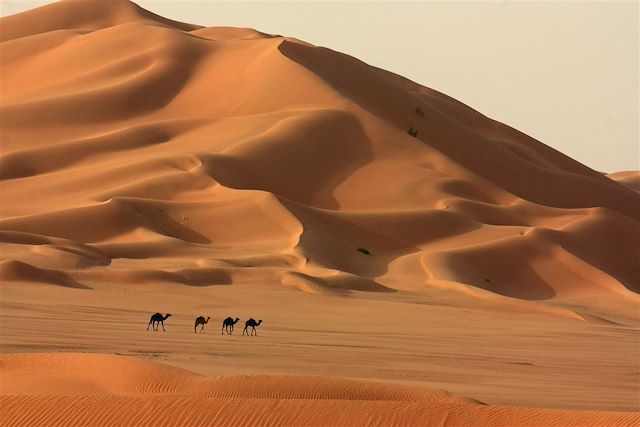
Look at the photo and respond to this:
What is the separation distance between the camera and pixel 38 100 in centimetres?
5828

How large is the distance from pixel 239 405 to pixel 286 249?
79.2ft

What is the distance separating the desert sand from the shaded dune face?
0.14m

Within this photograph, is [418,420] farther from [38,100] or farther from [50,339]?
[38,100]

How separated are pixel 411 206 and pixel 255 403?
3354cm

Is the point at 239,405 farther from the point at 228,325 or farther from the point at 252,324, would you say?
the point at 228,325

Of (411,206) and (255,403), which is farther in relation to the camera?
(411,206)

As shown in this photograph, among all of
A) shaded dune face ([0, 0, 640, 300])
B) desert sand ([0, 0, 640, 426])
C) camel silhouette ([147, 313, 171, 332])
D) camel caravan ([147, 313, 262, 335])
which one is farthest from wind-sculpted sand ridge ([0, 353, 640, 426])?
shaded dune face ([0, 0, 640, 300])

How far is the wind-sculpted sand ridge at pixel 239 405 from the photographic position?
934 cm

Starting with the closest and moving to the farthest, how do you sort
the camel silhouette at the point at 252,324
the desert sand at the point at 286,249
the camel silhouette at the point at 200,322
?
the desert sand at the point at 286,249 < the camel silhouette at the point at 252,324 < the camel silhouette at the point at 200,322

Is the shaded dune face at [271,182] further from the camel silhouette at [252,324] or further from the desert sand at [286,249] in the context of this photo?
the camel silhouette at [252,324]

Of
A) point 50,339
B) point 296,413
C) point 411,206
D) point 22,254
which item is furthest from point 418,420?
point 411,206

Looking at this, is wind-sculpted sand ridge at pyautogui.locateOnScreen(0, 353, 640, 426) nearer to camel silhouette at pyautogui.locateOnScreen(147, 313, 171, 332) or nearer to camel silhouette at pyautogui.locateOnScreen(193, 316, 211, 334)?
camel silhouette at pyautogui.locateOnScreen(147, 313, 171, 332)

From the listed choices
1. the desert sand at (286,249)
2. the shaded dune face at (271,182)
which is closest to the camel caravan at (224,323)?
the desert sand at (286,249)

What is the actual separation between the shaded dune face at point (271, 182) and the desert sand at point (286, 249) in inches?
5.4
